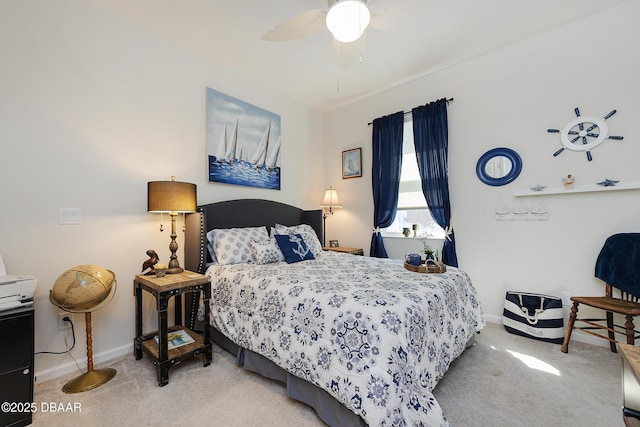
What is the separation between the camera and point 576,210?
2.54 m

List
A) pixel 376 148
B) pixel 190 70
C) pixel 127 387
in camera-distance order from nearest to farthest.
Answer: pixel 127 387 < pixel 190 70 < pixel 376 148

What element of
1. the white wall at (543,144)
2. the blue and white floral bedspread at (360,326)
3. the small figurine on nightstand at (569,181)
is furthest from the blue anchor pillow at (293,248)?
the small figurine on nightstand at (569,181)

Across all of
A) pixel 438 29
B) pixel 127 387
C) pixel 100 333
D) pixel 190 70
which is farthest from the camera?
pixel 190 70

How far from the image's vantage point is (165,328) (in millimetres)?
1891

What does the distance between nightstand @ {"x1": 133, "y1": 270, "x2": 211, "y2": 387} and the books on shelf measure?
0.02 metres

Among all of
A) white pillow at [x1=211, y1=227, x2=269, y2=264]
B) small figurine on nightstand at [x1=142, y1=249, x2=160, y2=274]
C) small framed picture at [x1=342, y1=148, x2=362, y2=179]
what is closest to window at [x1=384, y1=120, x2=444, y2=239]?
small framed picture at [x1=342, y1=148, x2=362, y2=179]

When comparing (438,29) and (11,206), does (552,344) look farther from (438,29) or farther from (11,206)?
(11,206)

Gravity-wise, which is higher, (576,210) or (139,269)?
(576,210)

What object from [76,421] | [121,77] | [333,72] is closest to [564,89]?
[333,72]

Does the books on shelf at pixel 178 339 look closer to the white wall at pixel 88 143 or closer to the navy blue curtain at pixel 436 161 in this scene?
the white wall at pixel 88 143

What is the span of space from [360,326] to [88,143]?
254 cm

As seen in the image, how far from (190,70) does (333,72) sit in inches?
64.1

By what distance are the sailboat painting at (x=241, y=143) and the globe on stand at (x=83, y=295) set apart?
145cm

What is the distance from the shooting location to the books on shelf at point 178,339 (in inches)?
81.3
